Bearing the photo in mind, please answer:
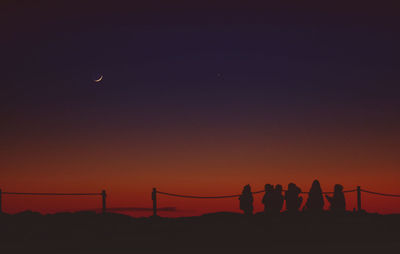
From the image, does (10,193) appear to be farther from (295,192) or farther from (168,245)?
(295,192)

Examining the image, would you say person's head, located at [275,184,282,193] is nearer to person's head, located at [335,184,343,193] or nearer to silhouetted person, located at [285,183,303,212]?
silhouetted person, located at [285,183,303,212]

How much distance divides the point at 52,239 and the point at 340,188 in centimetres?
1391

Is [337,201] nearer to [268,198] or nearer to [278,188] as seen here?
[278,188]

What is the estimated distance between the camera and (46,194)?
26734 millimetres

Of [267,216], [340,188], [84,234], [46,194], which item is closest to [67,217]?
[46,194]

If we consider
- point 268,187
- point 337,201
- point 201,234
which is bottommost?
point 201,234

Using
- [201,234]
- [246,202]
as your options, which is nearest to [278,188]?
[246,202]

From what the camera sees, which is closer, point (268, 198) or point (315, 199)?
point (268, 198)

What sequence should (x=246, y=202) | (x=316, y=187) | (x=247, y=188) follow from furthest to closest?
1. (x=316, y=187)
2. (x=247, y=188)
3. (x=246, y=202)

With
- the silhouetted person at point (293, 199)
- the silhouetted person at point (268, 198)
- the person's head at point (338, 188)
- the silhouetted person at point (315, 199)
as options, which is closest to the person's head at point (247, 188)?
the silhouetted person at point (268, 198)

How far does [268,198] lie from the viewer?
2752 centimetres

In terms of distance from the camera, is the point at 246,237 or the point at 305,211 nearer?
the point at 246,237

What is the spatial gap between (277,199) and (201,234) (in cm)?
648

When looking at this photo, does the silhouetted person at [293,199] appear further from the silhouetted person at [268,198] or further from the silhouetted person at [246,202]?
the silhouetted person at [246,202]
